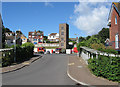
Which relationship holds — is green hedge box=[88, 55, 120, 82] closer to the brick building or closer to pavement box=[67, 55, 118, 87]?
pavement box=[67, 55, 118, 87]

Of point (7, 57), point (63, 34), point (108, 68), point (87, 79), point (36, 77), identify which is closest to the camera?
point (108, 68)

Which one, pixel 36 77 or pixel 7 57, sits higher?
pixel 7 57

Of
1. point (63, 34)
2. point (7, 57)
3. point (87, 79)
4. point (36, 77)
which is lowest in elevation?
point (36, 77)

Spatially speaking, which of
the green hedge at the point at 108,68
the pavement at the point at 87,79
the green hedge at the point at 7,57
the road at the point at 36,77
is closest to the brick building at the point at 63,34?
the green hedge at the point at 7,57

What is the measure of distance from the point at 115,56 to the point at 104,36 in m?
61.2

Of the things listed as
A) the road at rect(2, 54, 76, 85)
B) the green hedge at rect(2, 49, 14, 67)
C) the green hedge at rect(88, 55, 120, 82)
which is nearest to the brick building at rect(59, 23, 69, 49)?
the green hedge at rect(2, 49, 14, 67)

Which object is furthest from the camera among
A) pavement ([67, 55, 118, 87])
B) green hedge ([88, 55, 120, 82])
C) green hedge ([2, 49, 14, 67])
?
green hedge ([2, 49, 14, 67])

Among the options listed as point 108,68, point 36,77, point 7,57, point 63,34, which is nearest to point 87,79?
point 108,68

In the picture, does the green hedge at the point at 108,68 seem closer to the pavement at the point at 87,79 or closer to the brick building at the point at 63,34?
the pavement at the point at 87,79

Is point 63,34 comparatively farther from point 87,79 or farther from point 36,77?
point 87,79

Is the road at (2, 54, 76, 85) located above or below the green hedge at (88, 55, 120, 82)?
below

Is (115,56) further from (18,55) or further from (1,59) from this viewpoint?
(18,55)

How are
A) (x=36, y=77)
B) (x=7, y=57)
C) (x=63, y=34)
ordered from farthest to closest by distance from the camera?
(x=63, y=34) < (x=7, y=57) < (x=36, y=77)

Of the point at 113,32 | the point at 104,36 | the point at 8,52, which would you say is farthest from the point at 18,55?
the point at 104,36
